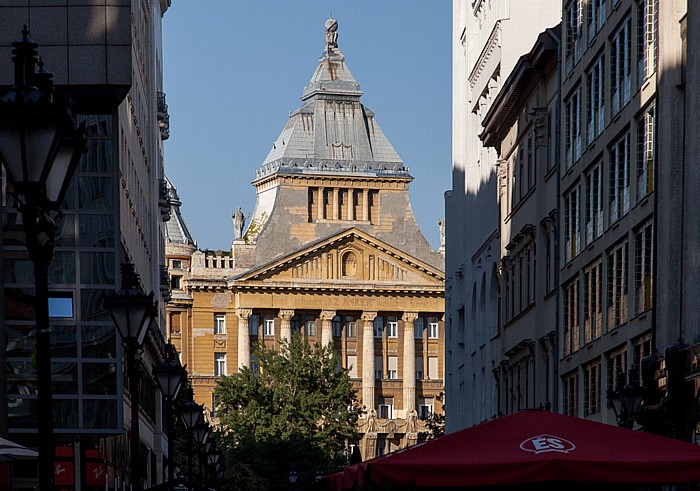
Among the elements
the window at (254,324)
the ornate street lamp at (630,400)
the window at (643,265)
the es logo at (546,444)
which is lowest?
the ornate street lamp at (630,400)

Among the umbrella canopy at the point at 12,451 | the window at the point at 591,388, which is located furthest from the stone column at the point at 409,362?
the umbrella canopy at the point at 12,451

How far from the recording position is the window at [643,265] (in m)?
37.5

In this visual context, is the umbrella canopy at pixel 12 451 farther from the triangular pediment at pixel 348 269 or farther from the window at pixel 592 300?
the triangular pediment at pixel 348 269

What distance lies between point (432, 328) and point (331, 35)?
25.9m

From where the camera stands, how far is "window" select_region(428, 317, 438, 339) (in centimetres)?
14025

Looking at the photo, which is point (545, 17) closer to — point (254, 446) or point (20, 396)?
point (20, 396)

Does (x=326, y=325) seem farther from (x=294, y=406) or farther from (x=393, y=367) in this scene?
(x=294, y=406)

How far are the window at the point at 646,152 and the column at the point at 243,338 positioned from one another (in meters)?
97.2

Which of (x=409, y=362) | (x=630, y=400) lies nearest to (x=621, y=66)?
(x=630, y=400)

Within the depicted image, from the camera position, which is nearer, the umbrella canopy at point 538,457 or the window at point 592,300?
the umbrella canopy at point 538,457

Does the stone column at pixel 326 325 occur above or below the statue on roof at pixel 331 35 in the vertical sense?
below

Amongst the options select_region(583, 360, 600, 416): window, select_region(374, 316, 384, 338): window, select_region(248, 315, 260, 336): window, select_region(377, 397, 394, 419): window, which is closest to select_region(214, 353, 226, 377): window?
select_region(248, 315, 260, 336): window

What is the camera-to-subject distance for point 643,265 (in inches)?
1512

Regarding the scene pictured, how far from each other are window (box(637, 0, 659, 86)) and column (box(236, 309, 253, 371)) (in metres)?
97.5
